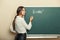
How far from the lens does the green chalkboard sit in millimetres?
3812

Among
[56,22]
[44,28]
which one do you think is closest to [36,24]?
Answer: [44,28]

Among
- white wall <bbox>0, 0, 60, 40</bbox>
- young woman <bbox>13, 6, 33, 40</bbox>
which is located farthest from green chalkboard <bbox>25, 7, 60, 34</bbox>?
young woman <bbox>13, 6, 33, 40</bbox>

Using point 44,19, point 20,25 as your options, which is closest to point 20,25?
point 20,25

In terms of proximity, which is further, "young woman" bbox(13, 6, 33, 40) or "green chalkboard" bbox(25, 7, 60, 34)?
"green chalkboard" bbox(25, 7, 60, 34)

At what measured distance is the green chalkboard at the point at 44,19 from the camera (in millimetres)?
3812

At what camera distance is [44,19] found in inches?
151

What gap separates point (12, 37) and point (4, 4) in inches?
34.5

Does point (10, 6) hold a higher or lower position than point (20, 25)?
higher

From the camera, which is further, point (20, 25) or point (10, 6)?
point (10, 6)

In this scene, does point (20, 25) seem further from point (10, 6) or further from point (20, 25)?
point (10, 6)

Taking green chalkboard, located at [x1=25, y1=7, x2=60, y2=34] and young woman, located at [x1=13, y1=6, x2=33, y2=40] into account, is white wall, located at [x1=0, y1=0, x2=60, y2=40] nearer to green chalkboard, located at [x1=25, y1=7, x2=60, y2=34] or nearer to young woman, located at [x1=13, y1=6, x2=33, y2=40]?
green chalkboard, located at [x1=25, y1=7, x2=60, y2=34]

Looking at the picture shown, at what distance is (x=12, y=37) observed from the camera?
393 cm

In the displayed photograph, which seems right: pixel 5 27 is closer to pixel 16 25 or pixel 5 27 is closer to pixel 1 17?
pixel 1 17

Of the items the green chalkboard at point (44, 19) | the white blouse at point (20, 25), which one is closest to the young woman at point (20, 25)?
the white blouse at point (20, 25)
